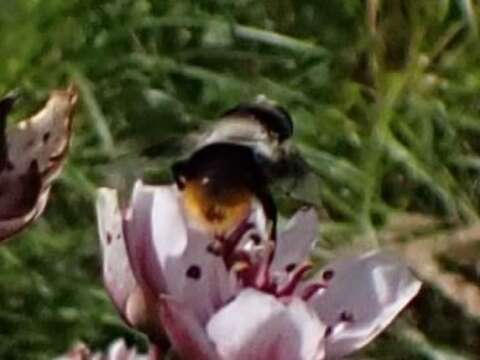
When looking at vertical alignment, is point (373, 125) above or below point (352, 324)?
below

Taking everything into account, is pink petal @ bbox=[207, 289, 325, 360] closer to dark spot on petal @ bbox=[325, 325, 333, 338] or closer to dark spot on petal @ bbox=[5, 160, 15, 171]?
dark spot on petal @ bbox=[325, 325, 333, 338]

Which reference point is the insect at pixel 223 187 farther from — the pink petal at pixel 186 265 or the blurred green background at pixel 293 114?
the blurred green background at pixel 293 114

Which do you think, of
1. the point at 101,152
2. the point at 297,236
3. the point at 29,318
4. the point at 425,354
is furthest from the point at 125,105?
the point at 297,236

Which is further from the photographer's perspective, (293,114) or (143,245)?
(293,114)

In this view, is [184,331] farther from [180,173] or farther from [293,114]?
[293,114]

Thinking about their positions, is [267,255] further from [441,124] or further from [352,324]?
[441,124]

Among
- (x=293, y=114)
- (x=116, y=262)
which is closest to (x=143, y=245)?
(x=116, y=262)
